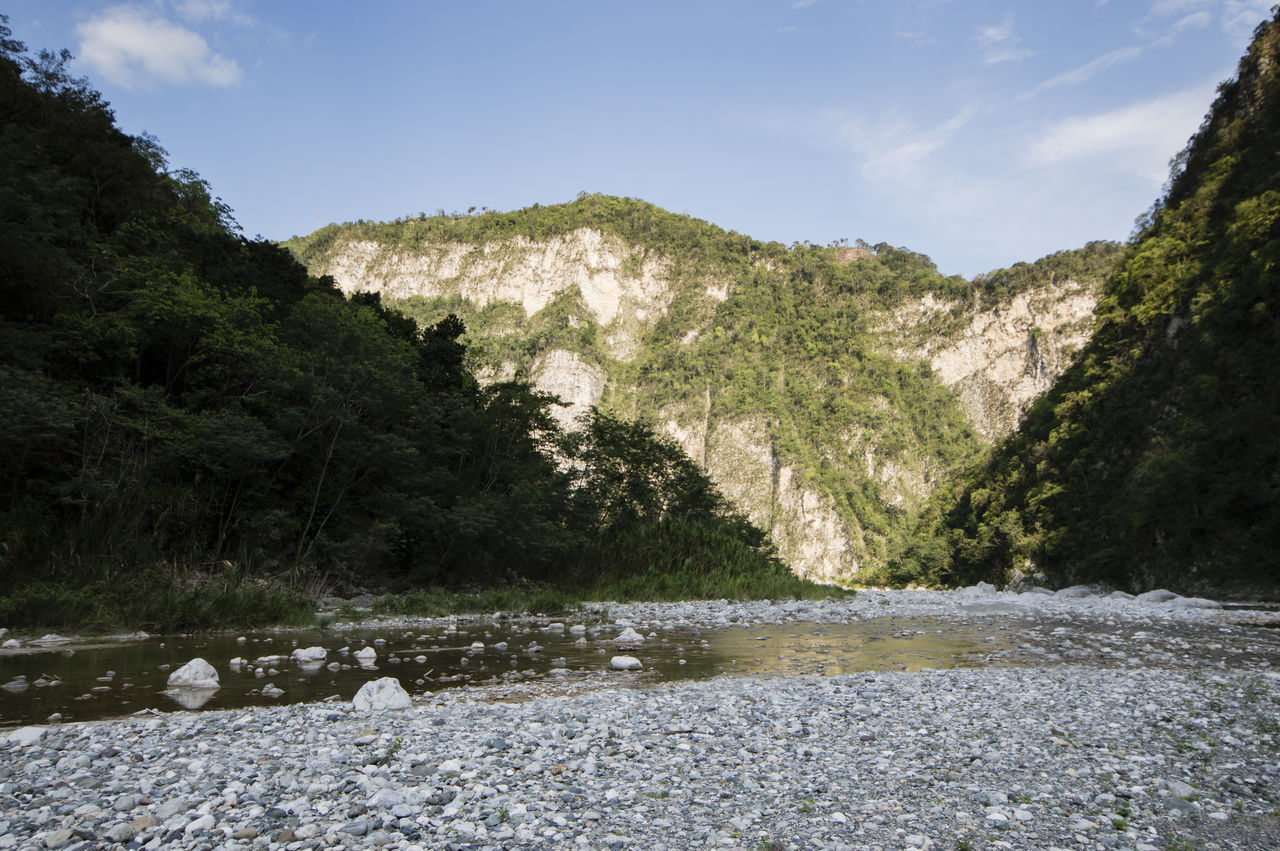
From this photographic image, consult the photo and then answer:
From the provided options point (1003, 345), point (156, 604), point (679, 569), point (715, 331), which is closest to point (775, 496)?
point (715, 331)

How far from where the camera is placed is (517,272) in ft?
435

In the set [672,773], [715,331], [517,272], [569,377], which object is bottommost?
[672,773]

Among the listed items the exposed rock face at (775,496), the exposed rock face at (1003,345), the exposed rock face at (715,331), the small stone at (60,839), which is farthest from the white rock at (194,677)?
the exposed rock face at (1003,345)

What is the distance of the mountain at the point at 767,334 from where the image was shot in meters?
111

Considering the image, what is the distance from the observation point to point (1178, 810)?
135 inches

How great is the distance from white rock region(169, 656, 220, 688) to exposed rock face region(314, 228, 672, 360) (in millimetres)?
125393

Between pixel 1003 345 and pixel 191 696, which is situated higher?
pixel 1003 345

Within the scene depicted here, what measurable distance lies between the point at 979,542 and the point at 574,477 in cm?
3647

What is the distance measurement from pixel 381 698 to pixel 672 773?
2805 mm

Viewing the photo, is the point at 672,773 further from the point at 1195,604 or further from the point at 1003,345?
the point at 1003,345

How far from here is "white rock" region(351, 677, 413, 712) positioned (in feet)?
18.0

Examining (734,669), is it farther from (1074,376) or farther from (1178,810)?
(1074,376)

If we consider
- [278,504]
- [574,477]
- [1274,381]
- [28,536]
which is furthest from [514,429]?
[1274,381]

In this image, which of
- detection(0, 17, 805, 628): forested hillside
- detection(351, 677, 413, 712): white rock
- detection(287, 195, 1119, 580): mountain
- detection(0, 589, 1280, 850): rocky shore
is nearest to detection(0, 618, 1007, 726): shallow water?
detection(351, 677, 413, 712): white rock
